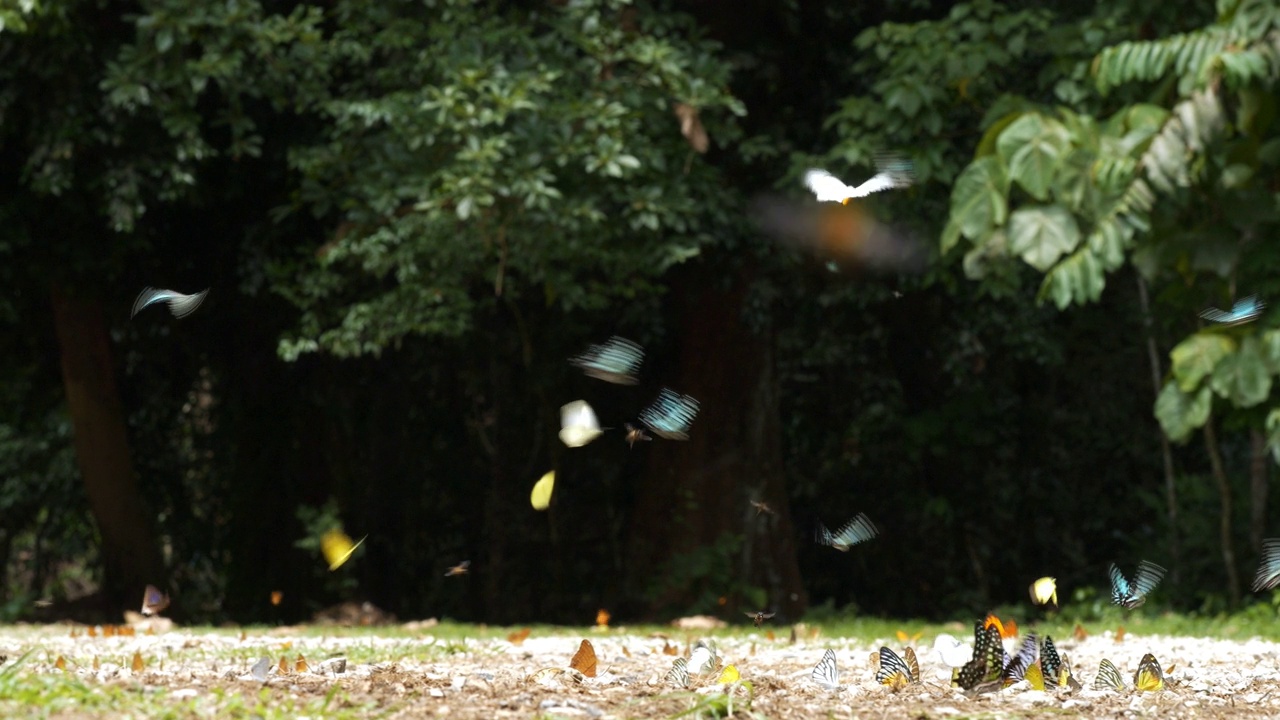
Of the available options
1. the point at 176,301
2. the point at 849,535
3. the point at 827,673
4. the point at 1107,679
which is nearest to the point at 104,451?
the point at 176,301

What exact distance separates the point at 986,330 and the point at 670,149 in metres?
4.53

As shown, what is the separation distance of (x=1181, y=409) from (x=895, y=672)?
240 cm

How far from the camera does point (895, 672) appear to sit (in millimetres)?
3992

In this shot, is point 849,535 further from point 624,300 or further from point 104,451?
point 104,451

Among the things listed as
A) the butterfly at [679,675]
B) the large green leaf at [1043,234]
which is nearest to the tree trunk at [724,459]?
the large green leaf at [1043,234]

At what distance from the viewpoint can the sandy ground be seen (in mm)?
3346

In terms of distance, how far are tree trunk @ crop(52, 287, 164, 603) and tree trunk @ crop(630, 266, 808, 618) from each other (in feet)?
13.1

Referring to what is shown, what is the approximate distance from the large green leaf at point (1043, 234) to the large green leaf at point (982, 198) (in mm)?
94

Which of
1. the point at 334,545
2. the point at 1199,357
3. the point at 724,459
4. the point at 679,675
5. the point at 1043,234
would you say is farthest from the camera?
the point at 334,545

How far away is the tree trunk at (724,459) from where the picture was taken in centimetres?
1057

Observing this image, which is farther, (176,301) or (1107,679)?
(176,301)

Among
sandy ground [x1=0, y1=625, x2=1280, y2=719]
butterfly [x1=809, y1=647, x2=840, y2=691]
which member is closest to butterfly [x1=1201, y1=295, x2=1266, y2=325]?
sandy ground [x1=0, y1=625, x2=1280, y2=719]

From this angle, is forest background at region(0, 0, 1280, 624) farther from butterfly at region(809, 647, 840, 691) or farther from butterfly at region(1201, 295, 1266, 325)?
butterfly at region(809, 647, 840, 691)

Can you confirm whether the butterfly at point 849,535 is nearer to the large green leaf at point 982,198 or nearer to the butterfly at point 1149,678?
the butterfly at point 1149,678
